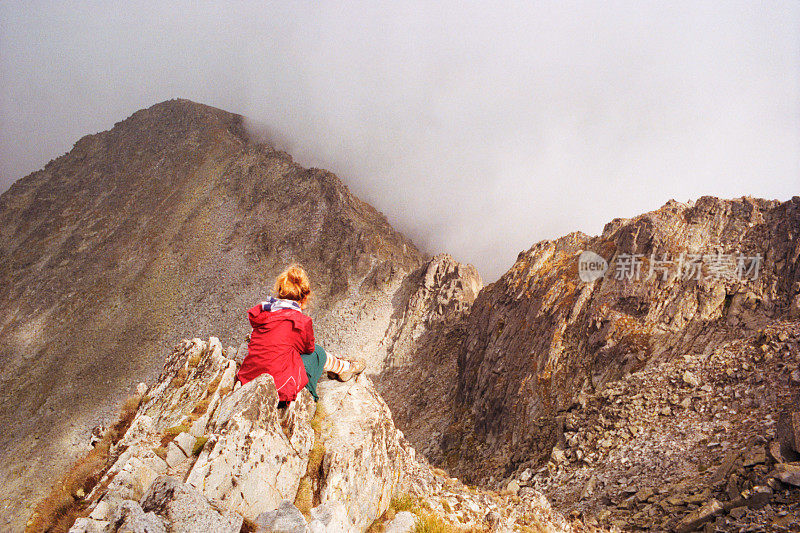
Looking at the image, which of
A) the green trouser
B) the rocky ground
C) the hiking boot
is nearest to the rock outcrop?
the hiking boot

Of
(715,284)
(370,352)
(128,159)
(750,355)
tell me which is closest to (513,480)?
(750,355)

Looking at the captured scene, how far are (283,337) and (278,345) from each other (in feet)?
0.70

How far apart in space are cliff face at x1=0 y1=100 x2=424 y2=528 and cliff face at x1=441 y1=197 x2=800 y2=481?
24.4 metres

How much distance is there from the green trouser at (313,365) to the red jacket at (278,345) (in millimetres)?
872

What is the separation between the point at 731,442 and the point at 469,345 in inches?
962

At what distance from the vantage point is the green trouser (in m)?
9.35

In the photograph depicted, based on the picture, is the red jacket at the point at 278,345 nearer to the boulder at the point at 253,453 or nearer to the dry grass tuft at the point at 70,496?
the boulder at the point at 253,453

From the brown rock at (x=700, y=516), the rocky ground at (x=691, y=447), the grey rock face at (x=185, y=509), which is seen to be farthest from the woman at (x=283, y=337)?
the rocky ground at (x=691, y=447)

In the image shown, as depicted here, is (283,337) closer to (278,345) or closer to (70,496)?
(278,345)

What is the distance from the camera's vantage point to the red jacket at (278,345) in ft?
26.3
